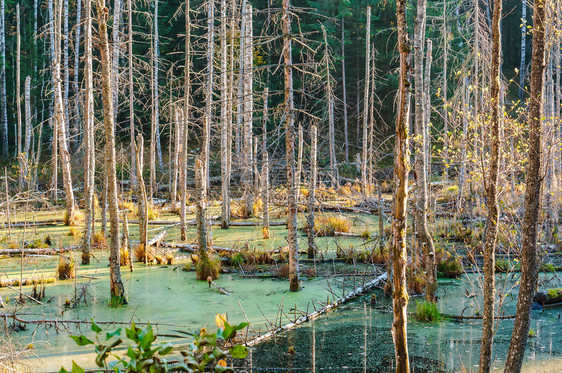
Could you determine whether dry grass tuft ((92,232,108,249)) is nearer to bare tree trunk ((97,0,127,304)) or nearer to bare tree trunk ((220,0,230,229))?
bare tree trunk ((220,0,230,229))

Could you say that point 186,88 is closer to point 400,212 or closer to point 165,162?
point 400,212

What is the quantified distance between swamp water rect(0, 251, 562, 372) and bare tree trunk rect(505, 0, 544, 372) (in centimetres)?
86

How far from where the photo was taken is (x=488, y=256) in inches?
212

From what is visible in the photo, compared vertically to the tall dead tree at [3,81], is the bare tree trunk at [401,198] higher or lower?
lower

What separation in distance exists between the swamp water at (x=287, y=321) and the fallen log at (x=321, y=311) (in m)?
0.11

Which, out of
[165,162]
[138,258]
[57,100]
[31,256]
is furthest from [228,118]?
[165,162]

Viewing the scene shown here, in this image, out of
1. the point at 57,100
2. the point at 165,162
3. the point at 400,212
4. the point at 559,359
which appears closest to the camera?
the point at 400,212

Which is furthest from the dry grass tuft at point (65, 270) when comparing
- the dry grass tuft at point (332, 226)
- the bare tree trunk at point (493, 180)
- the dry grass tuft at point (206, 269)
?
the bare tree trunk at point (493, 180)

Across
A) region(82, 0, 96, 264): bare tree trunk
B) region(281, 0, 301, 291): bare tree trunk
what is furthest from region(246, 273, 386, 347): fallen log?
region(82, 0, 96, 264): bare tree trunk

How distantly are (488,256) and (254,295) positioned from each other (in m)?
4.85

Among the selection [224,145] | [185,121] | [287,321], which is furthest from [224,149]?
[287,321]

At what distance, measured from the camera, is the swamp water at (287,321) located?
654 cm

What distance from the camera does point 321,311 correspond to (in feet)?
28.1

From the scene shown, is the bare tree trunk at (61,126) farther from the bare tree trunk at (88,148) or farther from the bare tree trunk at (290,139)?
the bare tree trunk at (290,139)
